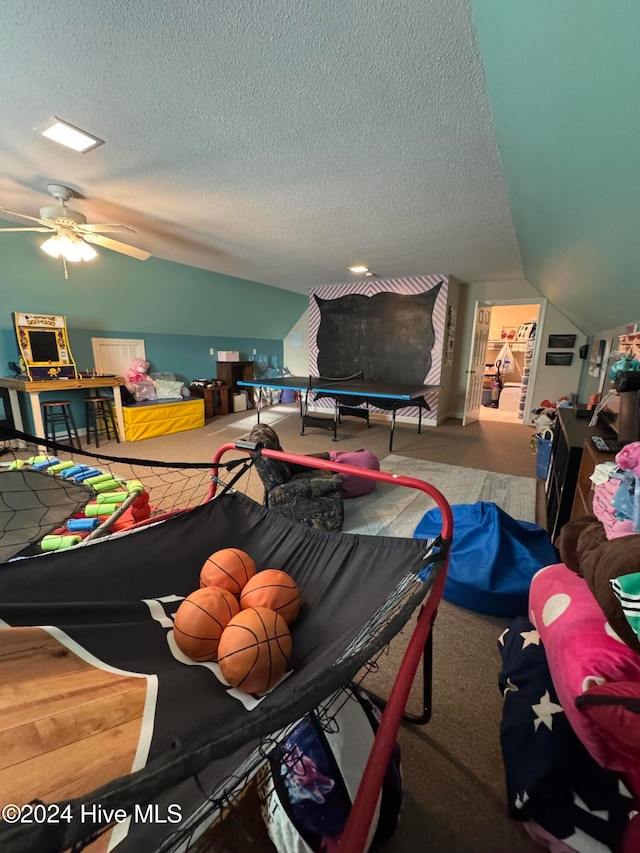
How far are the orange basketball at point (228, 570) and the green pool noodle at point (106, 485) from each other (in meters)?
1.46

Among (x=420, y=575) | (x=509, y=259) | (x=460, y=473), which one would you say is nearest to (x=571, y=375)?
(x=509, y=259)

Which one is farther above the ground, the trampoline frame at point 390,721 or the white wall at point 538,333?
the white wall at point 538,333

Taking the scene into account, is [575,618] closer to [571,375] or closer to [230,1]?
[230,1]

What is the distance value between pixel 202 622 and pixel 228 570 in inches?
10.1

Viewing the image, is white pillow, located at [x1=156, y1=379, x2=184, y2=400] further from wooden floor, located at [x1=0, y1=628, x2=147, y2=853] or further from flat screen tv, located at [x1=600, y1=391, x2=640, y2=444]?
flat screen tv, located at [x1=600, y1=391, x2=640, y2=444]

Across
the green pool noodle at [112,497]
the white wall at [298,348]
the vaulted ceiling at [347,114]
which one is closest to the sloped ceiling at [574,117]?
the vaulted ceiling at [347,114]

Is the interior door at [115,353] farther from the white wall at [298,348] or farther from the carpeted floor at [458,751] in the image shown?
the carpeted floor at [458,751]

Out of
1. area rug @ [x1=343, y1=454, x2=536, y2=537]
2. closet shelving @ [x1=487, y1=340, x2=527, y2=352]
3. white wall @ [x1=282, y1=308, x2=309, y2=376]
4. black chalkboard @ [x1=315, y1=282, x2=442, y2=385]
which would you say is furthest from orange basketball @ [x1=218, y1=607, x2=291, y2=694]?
closet shelving @ [x1=487, y1=340, x2=527, y2=352]

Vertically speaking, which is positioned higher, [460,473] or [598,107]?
[598,107]

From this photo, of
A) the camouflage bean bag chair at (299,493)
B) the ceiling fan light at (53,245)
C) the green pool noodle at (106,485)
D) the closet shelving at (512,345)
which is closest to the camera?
the green pool noodle at (106,485)

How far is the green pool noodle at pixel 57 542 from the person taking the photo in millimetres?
1805

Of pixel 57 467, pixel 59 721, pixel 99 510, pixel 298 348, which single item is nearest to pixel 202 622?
pixel 59 721

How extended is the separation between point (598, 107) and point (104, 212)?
380 centimetres

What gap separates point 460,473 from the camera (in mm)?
3949
